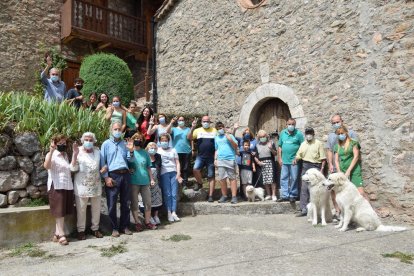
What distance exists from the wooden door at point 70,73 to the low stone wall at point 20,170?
307 inches

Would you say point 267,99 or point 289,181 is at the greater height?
point 267,99

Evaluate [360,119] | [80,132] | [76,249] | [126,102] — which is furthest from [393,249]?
[126,102]

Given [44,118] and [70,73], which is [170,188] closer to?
[44,118]

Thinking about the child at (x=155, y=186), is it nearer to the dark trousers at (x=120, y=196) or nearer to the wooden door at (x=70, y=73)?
the dark trousers at (x=120, y=196)

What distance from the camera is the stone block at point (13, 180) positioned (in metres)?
4.97

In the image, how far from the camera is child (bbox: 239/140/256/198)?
689 centimetres

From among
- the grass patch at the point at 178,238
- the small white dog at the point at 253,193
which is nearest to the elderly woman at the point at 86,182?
the grass patch at the point at 178,238

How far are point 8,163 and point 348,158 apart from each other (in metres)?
5.03

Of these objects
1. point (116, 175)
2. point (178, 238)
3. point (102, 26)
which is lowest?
point (178, 238)

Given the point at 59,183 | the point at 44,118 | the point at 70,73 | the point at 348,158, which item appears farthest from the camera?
the point at 70,73

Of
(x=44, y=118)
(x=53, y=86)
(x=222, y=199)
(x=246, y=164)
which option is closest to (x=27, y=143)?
(x=44, y=118)

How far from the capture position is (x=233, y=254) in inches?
169

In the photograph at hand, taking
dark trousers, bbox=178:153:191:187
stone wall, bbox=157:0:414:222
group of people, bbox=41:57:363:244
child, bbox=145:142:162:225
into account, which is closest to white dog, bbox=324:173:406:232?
group of people, bbox=41:57:363:244

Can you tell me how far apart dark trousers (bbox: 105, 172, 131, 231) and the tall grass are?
3.50ft
